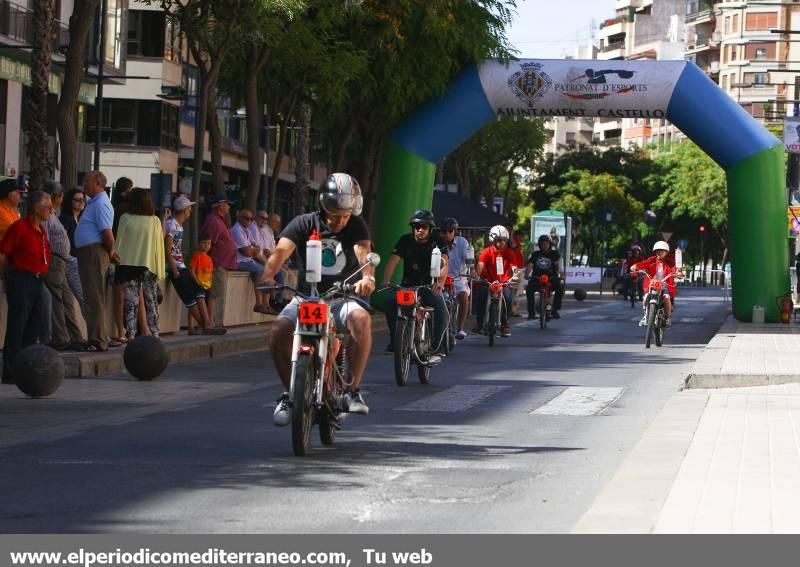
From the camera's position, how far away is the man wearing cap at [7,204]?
60.0ft

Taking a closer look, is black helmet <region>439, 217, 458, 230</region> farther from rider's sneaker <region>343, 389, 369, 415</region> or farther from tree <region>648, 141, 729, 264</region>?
tree <region>648, 141, 729, 264</region>

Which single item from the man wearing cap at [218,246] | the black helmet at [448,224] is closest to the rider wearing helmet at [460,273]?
the black helmet at [448,224]

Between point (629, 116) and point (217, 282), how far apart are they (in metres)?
14.2

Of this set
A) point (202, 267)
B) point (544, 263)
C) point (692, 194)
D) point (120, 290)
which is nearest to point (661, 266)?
point (544, 263)

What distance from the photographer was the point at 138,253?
20.5m

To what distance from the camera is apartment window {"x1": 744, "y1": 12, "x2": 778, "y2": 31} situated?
140 m

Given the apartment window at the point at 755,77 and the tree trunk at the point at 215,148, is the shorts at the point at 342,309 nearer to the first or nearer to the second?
the tree trunk at the point at 215,148

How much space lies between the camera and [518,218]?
135250mm

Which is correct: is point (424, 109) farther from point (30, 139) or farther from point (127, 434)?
point (127, 434)

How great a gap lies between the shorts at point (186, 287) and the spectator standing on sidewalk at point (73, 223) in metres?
3.00

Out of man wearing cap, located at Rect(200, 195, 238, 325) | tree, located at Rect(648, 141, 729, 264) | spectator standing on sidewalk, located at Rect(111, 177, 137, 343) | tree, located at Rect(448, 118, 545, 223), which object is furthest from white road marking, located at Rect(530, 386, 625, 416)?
tree, located at Rect(648, 141, 729, 264)

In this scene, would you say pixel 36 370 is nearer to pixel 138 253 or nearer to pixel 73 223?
pixel 138 253
